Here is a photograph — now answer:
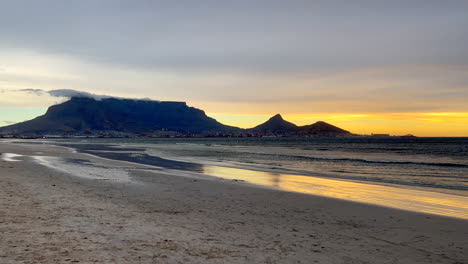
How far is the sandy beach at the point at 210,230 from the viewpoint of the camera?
7238 mm

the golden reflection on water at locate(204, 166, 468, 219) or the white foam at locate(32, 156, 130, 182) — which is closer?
the golden reflection on water at locate(204, 166, 468, 219)

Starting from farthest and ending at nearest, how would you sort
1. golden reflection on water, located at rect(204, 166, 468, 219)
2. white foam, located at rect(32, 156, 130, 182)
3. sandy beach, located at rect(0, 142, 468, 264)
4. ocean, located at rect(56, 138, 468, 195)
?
1. ocean, located at rect(56, 138, 468, 195)
2. white foam, located at rect(32, 156, 130, 182)
3. golden reflection on water, located at rect(204, 166, 468, 219)
4. sandy beach, located at rect(0, 142, 468, 264)

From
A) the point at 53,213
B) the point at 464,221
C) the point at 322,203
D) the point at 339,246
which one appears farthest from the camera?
the point at 322,203

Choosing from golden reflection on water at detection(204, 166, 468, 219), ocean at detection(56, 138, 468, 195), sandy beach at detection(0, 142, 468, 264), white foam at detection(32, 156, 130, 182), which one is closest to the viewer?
sandy beach at detection(0, 142, 468, 264)

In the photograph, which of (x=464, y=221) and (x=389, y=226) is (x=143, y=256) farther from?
(x=464, y=221)

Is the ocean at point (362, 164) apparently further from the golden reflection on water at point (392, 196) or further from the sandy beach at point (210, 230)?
the sandy beach at point (210, 230)

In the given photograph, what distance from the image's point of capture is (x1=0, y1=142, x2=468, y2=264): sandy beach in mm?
7238

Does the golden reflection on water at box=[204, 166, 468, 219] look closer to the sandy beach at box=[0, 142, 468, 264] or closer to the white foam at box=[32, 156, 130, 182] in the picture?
the sandy beach at box=[0, 142, 468, 264]

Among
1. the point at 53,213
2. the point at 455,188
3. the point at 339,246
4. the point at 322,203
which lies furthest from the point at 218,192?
the point at 455,188

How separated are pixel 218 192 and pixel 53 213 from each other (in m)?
8.21

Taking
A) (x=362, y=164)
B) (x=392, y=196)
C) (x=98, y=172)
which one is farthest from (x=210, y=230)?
(x=362, y=164)

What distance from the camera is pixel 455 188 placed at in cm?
2042

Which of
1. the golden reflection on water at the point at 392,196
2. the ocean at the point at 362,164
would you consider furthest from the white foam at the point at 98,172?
the ocean at the point at 362,164

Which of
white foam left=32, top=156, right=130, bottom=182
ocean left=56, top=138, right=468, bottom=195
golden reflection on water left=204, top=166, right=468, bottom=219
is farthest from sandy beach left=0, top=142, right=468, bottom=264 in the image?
ocean left=56, top=138, right=468, bottom=195
